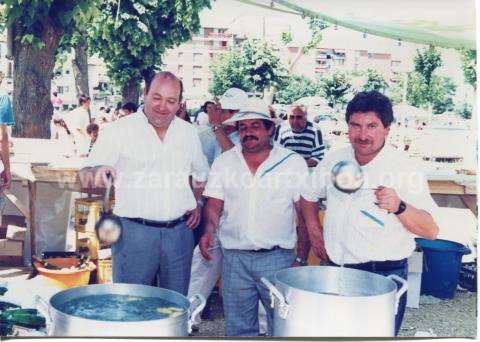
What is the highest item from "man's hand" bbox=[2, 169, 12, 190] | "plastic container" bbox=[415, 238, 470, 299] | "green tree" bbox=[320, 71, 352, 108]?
"green tree" bbox=[320, 71, 352, 108]

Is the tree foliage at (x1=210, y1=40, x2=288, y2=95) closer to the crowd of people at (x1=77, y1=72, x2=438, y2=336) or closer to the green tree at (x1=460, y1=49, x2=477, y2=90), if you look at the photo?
the green tree at (x1=460, y1=49, x2=477, y2=90)

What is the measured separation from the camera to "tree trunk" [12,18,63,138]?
581 centimetres

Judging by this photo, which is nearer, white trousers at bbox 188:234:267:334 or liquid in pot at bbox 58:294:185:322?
liquid in pot at bbox 58:294:185:322

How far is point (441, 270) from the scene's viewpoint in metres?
5.17

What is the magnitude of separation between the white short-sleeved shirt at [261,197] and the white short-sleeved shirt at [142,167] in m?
0.22

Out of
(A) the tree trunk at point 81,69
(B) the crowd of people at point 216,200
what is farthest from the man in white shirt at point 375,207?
(A) the tree trunk at point 81,69

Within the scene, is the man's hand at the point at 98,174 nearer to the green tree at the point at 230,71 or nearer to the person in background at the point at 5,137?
the person in background at the point at 5,137

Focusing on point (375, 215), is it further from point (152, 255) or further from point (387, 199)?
point (152, 255)

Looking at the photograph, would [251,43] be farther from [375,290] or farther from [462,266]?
[375,290]

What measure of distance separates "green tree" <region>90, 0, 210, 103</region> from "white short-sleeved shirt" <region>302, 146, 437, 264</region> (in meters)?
5.03

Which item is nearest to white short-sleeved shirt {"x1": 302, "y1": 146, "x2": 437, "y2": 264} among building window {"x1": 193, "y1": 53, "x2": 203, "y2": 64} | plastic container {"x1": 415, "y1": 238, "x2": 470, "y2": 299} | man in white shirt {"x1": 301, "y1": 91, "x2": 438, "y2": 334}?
man in white shirt {"x1": 301, "y1": 91, "x2": 438, "y2": 334}

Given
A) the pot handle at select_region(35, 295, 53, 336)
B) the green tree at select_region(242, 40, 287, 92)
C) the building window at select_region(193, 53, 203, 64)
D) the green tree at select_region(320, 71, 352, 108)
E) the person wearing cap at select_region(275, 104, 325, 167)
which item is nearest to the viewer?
the pot handle at select_region(35, 295, 53, 336)

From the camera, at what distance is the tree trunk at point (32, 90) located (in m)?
5.81

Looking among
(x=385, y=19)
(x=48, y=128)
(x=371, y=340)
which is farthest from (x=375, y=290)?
(x=48, y=128)
